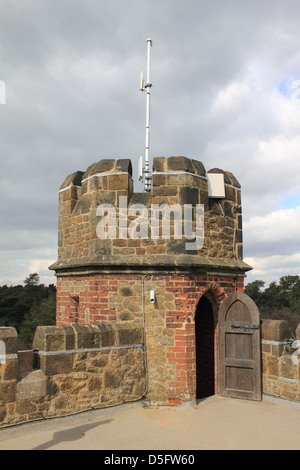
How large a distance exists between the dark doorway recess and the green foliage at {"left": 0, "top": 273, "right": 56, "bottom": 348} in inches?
1046

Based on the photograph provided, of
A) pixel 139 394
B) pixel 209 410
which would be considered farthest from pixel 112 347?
pixel 209 410

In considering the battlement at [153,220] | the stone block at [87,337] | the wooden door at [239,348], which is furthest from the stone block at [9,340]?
the wooden door at [239,348]

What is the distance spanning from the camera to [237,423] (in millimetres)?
5688

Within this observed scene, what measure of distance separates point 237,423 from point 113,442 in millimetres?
1973

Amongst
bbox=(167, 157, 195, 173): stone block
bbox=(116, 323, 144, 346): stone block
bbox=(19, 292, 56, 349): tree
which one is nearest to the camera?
bbox=(116, 323, 144, 346): stone block

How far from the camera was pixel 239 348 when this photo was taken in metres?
7.07

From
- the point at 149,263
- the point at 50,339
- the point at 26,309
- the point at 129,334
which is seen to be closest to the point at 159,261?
the point at 149,263

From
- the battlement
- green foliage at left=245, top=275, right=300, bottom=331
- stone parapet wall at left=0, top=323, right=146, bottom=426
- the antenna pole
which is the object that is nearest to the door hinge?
the battlement

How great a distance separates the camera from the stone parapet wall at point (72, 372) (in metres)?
5.15

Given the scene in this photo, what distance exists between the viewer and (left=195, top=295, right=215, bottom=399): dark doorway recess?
760cm

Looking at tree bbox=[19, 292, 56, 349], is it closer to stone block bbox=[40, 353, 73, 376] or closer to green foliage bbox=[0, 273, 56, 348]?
green foliage bbox=[0, 273, 56, 348]

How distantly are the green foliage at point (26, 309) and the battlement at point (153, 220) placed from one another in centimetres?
2769

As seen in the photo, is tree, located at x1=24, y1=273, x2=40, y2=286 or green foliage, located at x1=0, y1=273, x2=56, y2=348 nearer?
green foliage, located at x1=0, y1=273, x2=56, y2=348

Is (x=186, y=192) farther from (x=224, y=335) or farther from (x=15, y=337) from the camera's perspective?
(x=15, y=337)
